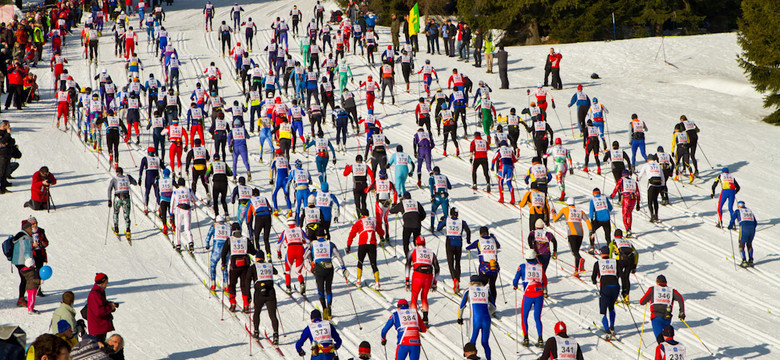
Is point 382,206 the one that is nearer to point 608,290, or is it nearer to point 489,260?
point 489,260

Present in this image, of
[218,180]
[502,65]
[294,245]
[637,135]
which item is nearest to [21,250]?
[294,245]

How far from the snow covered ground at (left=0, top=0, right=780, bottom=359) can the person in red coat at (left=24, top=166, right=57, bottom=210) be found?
400 millimetres

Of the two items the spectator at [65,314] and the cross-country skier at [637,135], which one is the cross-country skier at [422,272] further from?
the cross-country skier at [637,135]

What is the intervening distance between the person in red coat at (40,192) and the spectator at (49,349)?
45.3 ft

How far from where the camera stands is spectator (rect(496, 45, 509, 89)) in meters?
34.1

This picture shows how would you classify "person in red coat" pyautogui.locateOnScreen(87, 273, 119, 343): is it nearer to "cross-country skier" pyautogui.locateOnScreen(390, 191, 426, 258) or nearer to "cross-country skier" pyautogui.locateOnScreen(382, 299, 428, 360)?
"cross-country skier" pyautogui.locateOnScreen(382, 299, 428, 360)

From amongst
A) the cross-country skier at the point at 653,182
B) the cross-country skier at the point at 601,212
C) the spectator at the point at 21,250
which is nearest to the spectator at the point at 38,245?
the spectator at the point at 21,250

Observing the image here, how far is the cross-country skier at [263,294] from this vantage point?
13.4m

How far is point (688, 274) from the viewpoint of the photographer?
59.0 ft

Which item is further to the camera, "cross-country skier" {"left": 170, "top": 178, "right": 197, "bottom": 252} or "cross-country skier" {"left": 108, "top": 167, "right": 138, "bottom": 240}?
"cross-country skier" {"left": 108, "top": 167, "right": 138, "bottom": 240}

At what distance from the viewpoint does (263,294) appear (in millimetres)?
13406

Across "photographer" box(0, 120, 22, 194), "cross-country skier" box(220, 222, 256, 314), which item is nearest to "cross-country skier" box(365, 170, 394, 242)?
"cross-country skier" box(220, 222, 256, 314)

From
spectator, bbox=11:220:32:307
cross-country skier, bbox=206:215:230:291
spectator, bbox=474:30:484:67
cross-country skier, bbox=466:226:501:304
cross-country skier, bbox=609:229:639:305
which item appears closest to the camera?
spectator, bbox=11:220:32:307

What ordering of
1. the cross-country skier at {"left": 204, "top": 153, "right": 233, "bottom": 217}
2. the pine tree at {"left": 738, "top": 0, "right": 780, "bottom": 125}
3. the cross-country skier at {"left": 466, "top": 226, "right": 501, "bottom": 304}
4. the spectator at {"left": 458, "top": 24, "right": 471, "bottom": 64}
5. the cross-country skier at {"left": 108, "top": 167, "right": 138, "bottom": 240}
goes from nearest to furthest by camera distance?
the cross-country skier at {"left": 466, "top": 226, "right": 501, "bottom": 304} < the cross-country skier at {"left": 108, "top": 167, "right": 138, "bottom": 240} < the cross-country skier at {"left": 204, "top": 153, "right": 233, "bottom": 217} < the pine tree at {"left": 738, "top": 0, "right": 780, "bottom": 125} < the spectator at {"left": 458, "top": 24, "right": 471, "bottom": 64}
